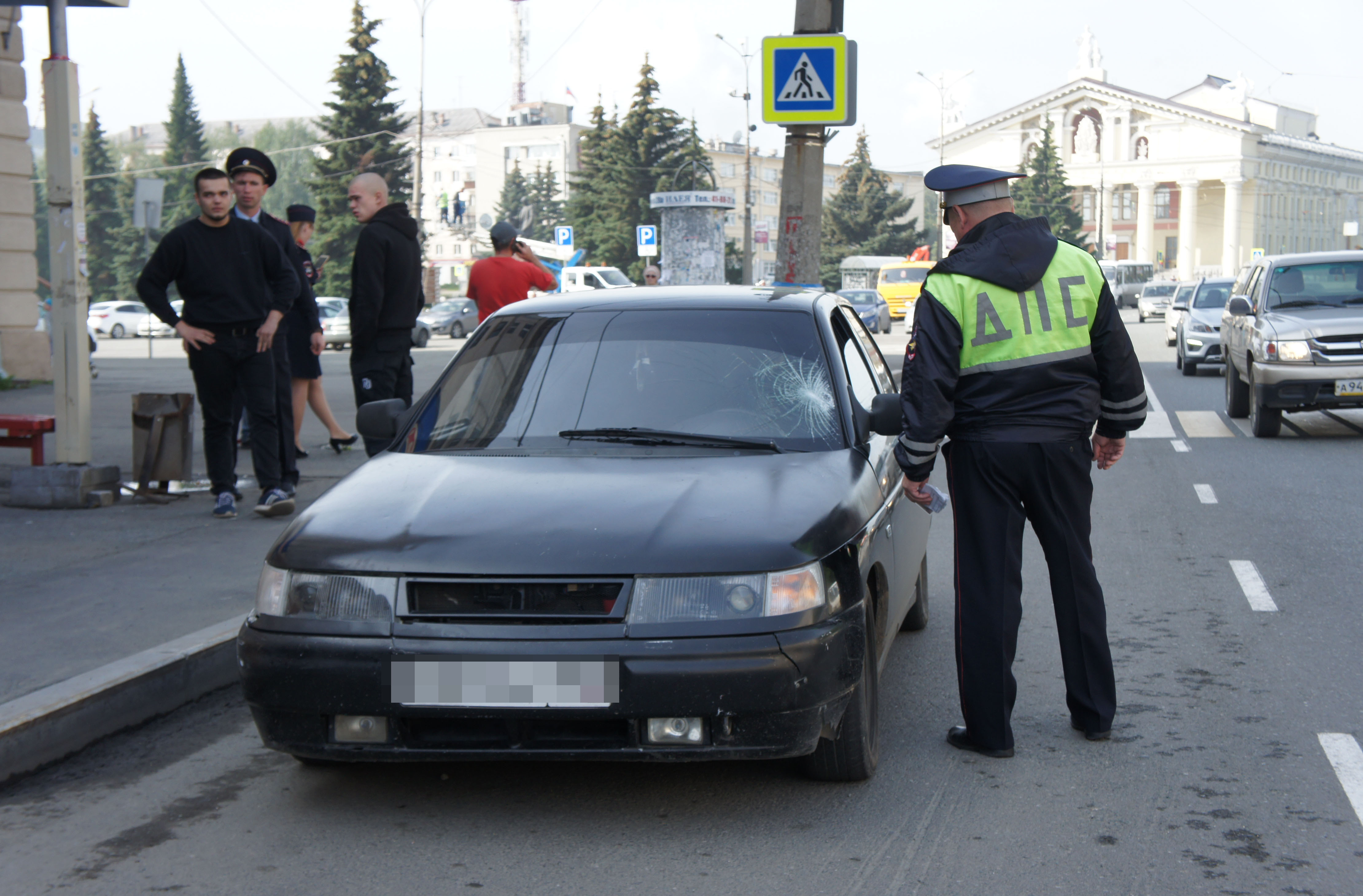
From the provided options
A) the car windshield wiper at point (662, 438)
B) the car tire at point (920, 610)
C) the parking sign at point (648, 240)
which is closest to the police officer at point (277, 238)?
the car tire at point (920, 610)

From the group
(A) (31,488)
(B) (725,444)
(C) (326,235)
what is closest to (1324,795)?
(B) (725,444)

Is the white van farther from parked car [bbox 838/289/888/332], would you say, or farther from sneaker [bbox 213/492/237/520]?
sneaker [bbox 213/492/237/520]

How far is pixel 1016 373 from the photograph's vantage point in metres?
4.24

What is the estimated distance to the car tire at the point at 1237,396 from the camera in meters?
15.2

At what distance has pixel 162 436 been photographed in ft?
29.2

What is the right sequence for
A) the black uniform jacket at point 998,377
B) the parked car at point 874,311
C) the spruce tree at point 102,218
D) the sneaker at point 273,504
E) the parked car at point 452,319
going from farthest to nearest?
the spruce tree at point 102,218 < the parked car at point 452,319 < the parked car at point 874,311 < the sneaker at point 273,504 < the black uniform jacket at point 998,377

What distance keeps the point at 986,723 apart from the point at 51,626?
12.0ft

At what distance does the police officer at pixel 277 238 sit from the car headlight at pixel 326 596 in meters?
4.54

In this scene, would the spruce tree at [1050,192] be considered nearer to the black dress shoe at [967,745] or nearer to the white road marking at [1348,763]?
the white road marking at [1348,763]

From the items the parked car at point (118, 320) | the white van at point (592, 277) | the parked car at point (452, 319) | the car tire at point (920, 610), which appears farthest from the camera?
the parked car at point (118, 320)

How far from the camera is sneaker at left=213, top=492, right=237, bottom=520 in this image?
8.22 m

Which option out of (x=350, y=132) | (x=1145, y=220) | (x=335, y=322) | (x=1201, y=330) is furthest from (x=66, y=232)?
(x=1145, y=220)

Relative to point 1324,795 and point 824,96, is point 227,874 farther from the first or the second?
point 824,96

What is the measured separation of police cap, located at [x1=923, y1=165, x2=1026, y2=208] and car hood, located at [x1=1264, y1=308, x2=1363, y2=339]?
32.0ft
